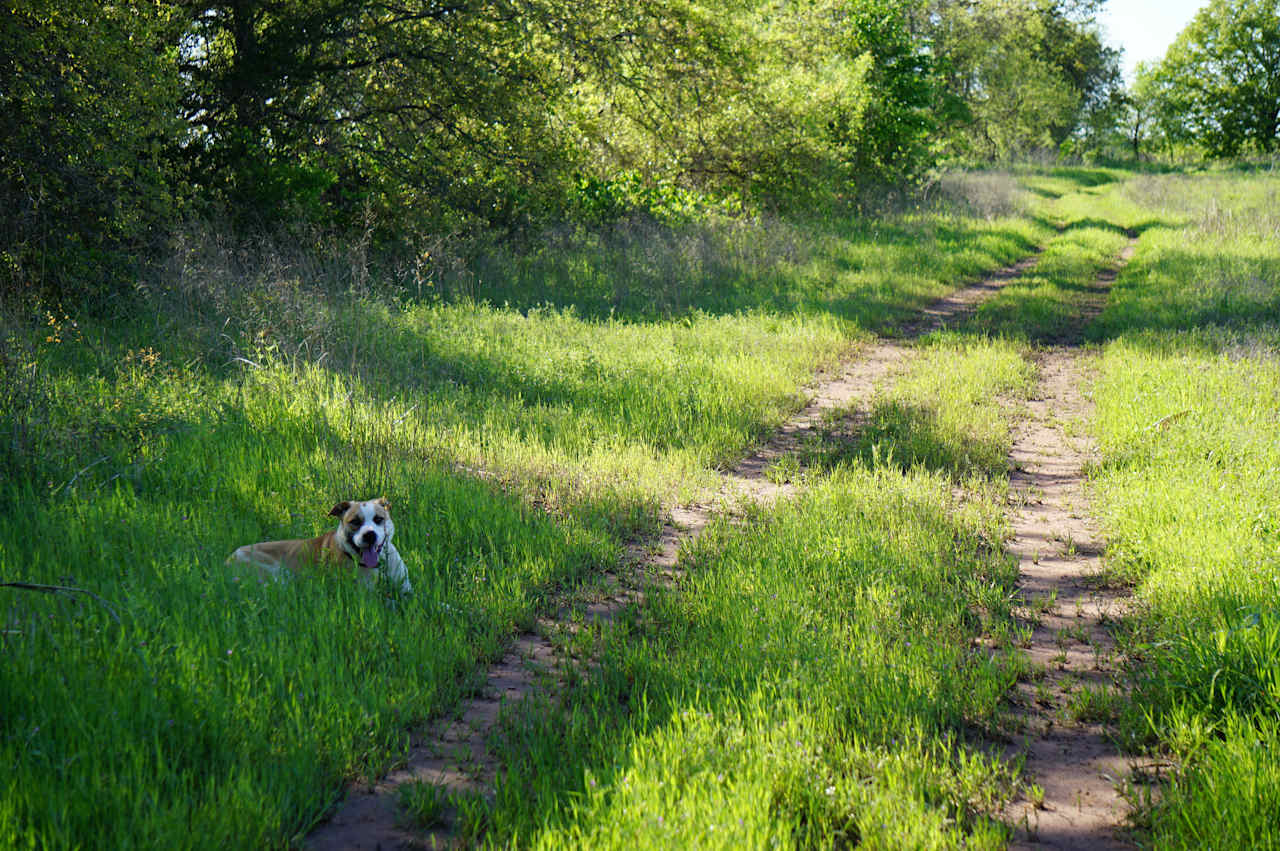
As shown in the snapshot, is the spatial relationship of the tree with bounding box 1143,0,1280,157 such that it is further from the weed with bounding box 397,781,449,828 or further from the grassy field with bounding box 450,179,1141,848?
the weed with bounding box 397,781,449,828

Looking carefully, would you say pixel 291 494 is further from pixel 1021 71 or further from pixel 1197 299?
pixel 1021 71

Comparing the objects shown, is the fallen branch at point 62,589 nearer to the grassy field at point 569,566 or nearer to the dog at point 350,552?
the grassy field at point 569,566

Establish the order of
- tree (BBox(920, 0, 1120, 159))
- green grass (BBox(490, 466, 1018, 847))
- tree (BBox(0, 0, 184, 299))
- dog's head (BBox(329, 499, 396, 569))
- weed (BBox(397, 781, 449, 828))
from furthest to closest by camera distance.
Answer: tree (BBox(920, 0, 1120, 159)), tree (BBox(0, 0, 184, 299)), dog's head (BBox(329, 499, 396, 569)), weed (BBox(397, 781, 449, 828)), green grass (BBox(490, 466, 1018, 847))

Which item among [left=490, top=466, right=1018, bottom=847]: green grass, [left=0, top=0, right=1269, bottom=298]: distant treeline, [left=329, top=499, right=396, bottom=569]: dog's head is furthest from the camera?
[left=0, top=0, right=1269, bottom=298]: distant treeline

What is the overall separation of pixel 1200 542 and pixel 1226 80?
174 feet

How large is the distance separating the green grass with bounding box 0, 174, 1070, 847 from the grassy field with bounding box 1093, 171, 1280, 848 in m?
0.99

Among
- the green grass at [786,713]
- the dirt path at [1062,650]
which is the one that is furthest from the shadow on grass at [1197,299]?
the green grass at [786,713]

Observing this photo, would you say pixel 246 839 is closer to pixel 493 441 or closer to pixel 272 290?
pixel 493 441

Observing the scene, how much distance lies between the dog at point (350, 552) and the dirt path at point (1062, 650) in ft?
10.3

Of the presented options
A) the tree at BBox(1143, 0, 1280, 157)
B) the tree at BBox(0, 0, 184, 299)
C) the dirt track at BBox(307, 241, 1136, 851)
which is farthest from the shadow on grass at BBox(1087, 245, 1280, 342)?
the tree at BBox(1143, 0, 1280, 157)

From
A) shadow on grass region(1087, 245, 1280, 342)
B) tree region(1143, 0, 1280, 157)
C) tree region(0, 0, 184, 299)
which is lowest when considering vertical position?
shadow on grass region(1087, 245, 1280, 342)

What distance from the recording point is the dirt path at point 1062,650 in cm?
299

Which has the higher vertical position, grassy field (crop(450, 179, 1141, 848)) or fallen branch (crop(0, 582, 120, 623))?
fallen branch (crop(0, 582, 120, 623))

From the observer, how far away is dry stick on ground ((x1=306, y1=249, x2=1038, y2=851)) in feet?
9.55
